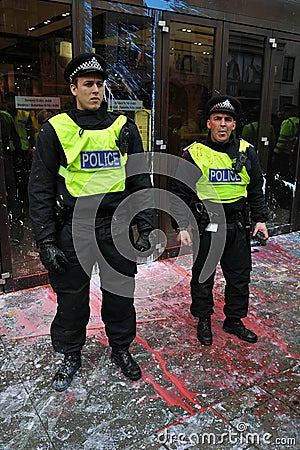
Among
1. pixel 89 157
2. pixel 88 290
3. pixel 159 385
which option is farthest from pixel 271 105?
pixel 159 385

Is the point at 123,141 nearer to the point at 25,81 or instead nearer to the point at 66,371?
the point at 66,371

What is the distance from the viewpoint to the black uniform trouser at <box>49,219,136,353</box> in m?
2.61

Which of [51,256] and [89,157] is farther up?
[89,157]

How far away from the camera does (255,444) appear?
89.0 inches

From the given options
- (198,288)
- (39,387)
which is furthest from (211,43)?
(39,387)

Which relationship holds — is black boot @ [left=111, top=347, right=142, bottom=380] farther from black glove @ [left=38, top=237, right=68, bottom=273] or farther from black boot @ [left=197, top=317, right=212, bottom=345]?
black glove @ [left=38, top=237, right=68, bottom=273]

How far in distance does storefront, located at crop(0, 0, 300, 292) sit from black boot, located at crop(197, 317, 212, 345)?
1.80 metres

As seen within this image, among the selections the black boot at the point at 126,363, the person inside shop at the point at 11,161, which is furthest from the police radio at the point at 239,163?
the person inside shop at the point at 11,161

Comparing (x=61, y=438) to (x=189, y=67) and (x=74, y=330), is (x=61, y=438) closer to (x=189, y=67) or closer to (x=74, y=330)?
(x=74, y=330)

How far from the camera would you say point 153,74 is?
4.50 meters

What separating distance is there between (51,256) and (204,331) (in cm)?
148

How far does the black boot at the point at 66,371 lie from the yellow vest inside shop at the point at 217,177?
4.79ft

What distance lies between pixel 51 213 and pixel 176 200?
97cm

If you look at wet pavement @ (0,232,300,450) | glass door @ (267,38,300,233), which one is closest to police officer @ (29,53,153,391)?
wet pavement @ (0,232,300,450)
